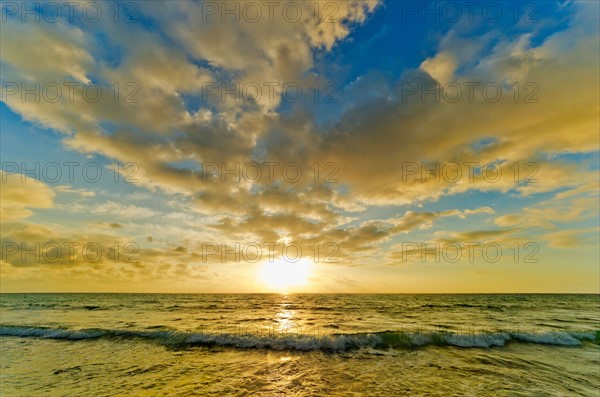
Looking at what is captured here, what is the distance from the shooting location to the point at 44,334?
76.2 ft

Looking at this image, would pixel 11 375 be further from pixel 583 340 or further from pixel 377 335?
pixel 583 340

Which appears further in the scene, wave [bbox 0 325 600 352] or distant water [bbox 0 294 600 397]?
wave [bbox 0 325 600 352]

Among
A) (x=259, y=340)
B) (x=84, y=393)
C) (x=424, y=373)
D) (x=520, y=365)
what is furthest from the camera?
(x=259, y=340)

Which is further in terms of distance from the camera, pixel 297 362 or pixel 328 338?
pixel 328 338

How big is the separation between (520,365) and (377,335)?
29.1ft

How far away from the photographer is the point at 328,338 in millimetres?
20266

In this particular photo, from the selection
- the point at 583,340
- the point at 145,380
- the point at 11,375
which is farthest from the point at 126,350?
the point at 583,340

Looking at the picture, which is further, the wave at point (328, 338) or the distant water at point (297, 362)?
the wave at point (328, 338)

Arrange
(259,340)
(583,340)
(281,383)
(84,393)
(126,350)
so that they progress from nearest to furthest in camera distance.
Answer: (84,393), (281,383), (126,350), (259,340), (583,340)

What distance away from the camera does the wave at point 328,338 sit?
1980 cm

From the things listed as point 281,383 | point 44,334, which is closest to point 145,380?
point 281,383

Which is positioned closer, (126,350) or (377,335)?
(126,350)

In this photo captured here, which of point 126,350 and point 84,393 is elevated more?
point 84,393

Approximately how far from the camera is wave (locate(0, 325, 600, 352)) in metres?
19.8
